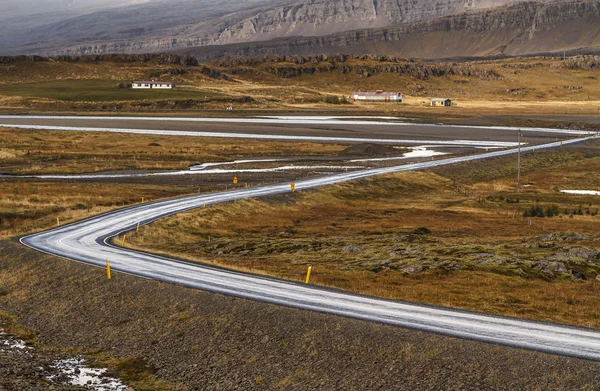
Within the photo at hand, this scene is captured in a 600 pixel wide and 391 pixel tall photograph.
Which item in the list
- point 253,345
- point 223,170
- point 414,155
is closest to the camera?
point 253,345

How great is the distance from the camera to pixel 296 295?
41250 mm

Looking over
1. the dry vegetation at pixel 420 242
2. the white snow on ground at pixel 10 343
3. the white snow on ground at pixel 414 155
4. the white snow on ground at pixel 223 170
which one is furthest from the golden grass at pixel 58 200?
the white snow on ground at pixel 414 155

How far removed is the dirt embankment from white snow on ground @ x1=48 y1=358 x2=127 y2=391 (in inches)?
40.4

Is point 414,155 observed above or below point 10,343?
below

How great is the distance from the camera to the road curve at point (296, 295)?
33.4 m

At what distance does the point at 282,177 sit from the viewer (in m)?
108

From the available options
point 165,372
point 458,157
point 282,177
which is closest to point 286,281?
point 165,372

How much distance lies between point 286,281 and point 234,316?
7597mm

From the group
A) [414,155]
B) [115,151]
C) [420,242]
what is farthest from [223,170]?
[420,242]

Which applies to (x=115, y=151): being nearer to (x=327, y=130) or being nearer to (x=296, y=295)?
(x=327, y=130)

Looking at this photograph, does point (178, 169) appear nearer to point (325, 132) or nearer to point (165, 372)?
point (325, 132)

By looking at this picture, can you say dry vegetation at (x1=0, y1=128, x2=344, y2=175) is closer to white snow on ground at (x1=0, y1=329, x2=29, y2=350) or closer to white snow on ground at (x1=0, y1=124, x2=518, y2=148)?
white snow on ground at (x1=0, y1=124, x2=518, y2=148)

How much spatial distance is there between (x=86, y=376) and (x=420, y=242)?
1425 inches

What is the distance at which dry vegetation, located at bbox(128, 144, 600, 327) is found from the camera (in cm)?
4456
